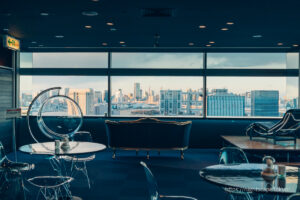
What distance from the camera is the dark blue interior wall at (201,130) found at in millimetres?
8289

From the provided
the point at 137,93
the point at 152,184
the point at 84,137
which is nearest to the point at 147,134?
the point at 84,137

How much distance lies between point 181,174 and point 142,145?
5.30ft

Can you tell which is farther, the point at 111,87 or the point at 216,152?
the point at 111,87

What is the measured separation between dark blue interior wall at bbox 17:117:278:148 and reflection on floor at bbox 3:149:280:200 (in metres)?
0.44

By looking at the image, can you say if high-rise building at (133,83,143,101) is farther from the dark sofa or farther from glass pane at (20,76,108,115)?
the dark sofa

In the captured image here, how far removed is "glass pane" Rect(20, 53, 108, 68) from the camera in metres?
8.84

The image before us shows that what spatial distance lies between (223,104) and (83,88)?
405cm

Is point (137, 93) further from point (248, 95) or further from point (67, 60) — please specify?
point (248, 95)

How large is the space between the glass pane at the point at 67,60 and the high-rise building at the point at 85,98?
0.72m

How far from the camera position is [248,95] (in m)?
8.93

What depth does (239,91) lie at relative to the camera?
888 centimetres
